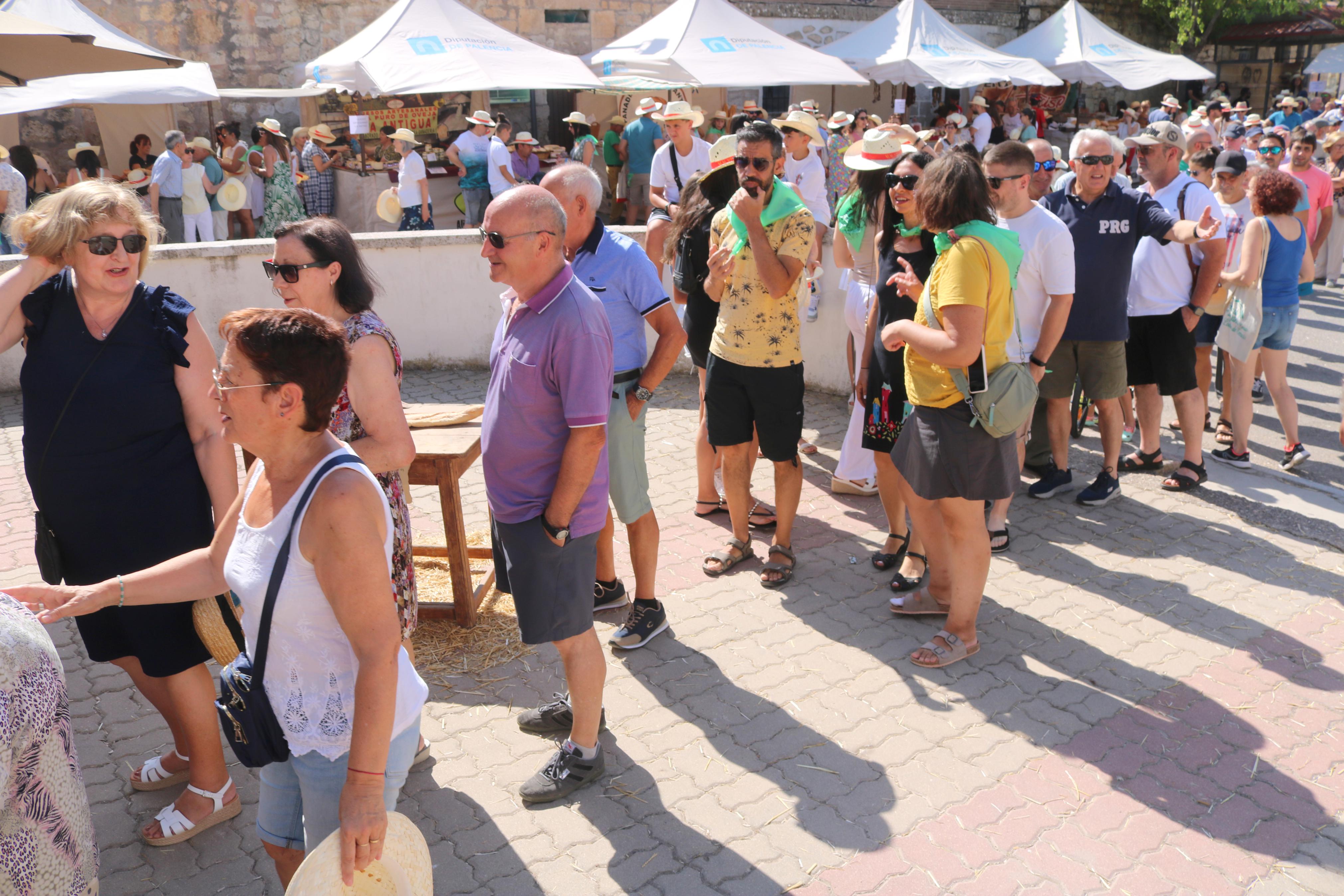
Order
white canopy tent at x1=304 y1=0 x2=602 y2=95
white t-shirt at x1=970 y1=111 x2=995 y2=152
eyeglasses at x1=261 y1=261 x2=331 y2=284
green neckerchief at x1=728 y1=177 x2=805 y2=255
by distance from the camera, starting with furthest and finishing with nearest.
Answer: white t-shirt at x1=970 y1=111 x2=995 y2=152 < white canopy tent at x1=304 y1=0 x2=602 y2=95 < green neckerchief at x1=728 y1=177 x2=805 y2=255 < eyeglasses at x1=261 y1=261 x2=331 y2=284

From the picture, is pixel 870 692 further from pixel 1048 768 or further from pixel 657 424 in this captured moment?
pixel 657 424

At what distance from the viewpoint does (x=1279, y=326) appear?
648 cm

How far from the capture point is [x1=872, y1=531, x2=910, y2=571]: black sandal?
5059 mm

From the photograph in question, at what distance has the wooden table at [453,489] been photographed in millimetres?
4227

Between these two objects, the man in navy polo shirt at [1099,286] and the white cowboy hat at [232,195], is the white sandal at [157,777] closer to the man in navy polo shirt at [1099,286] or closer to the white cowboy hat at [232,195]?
the man in navy polo shirt at [1099,286]

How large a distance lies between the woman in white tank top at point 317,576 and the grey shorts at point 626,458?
1965 mm

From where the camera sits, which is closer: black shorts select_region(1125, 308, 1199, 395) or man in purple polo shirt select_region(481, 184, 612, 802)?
man in purple polo shirt select_region(481, 184, 612, 802)

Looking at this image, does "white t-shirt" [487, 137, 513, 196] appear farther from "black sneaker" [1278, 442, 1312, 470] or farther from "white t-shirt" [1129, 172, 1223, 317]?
"black sneaker" [1278, 442, 1312, 470]

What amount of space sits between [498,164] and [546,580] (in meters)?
10.7

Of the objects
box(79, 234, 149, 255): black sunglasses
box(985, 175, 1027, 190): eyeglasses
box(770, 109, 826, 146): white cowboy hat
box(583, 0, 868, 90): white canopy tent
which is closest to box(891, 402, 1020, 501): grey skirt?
box(985, 175, 1027, 190): eyeglasses

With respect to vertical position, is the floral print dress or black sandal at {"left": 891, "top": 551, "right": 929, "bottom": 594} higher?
the floral print dress

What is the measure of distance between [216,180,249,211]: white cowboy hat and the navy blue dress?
10.7 metres

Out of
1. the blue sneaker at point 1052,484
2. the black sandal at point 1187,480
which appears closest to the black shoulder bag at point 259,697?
the blue sneaker at point 1052,484

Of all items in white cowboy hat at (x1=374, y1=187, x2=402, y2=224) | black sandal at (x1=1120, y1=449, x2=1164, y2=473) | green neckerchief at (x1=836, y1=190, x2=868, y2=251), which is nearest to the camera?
green neckerchief at (x1=836, y1=190, x2=868, y2=251)
